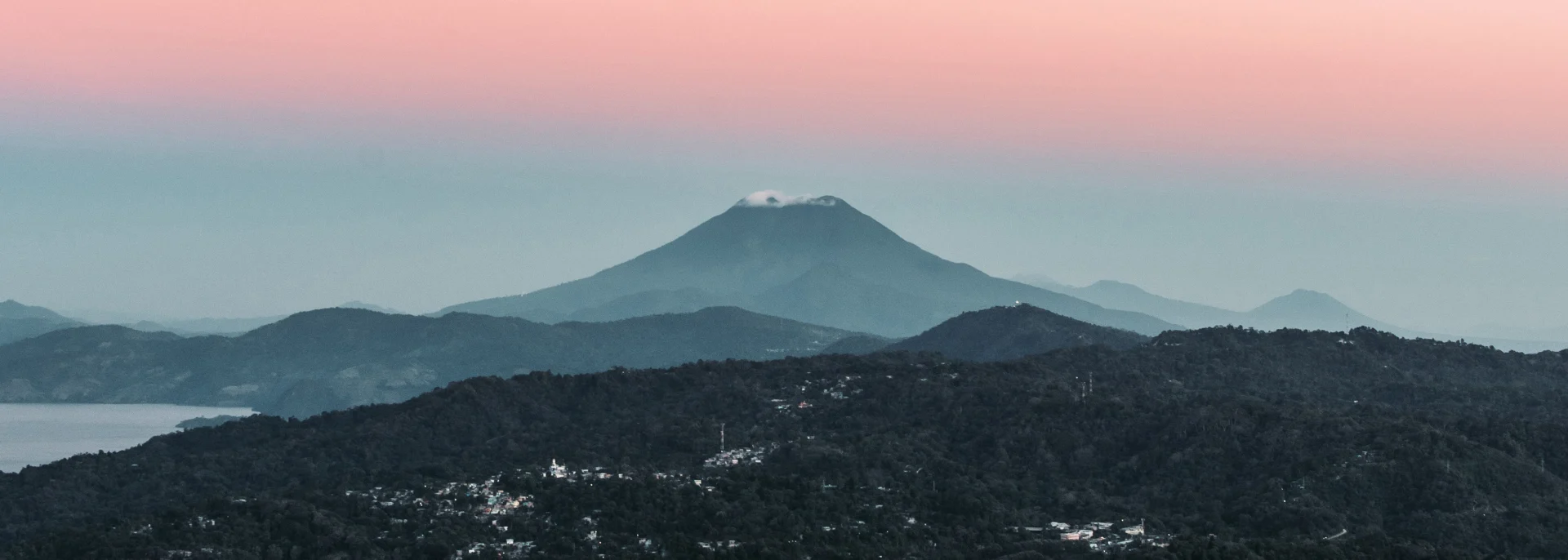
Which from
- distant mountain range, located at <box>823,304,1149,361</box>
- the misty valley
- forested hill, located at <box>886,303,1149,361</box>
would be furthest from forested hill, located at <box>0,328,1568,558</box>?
forested hill, located at <box>886,303,1149,361</box>

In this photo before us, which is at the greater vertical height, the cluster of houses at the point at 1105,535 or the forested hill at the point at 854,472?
the forested hill at the point at 854,472

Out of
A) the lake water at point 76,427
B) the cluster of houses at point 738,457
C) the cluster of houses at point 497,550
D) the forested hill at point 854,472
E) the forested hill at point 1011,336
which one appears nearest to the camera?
the cluster of houses at point 497,550

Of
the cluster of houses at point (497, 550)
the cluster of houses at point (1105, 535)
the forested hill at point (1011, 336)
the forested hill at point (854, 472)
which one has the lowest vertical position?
the cluster of houses at point (497, 550)

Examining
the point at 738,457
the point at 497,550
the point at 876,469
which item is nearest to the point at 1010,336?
the point at 738,457

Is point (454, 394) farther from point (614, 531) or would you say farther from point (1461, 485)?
point (1461, 485)

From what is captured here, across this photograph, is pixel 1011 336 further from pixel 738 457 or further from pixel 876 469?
pixel 876 469

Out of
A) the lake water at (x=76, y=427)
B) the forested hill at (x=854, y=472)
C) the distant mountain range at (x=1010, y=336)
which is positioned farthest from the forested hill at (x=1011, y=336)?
the lake water at (x=76, y=427)

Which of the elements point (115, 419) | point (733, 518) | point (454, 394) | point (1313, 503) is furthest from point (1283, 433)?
point (115, 419)

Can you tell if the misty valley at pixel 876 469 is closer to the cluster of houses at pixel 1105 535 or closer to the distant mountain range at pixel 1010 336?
the cluster of houses at pixel 1105 535
